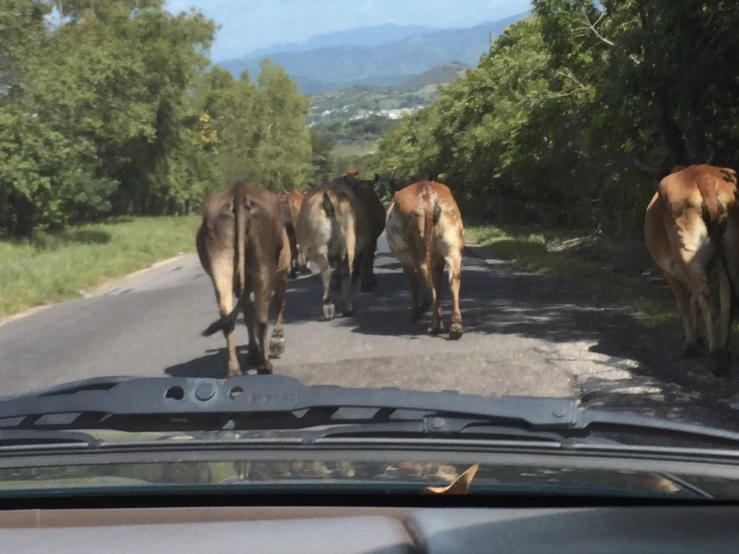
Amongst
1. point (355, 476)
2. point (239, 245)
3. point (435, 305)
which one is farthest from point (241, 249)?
point (355, 476)

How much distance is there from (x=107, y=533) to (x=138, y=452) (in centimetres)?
70

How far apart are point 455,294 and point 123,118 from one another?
92.2 feet

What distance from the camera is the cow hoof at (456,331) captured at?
10.5 m

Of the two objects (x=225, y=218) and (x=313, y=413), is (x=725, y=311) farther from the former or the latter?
(x=313, y=413)

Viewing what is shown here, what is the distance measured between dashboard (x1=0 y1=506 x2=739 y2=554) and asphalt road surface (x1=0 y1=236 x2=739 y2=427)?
478 cm

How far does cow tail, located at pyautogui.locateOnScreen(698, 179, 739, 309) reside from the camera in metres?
8.45

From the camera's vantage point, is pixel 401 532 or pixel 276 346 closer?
pixel 401 532

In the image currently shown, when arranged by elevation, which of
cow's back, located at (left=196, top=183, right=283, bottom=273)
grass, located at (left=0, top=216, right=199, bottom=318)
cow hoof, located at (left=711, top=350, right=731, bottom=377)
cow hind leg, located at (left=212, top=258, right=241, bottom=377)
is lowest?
grass, located at (left=0, top=216, right=199, bottom=318)

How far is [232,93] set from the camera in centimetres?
7481

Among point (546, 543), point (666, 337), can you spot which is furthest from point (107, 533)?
point (666, 337)

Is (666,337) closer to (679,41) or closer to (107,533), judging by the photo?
(679,41)

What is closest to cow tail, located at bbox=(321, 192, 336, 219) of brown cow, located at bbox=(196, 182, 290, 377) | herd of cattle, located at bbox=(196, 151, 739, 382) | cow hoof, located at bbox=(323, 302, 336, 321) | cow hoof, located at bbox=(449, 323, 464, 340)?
cow hoof, located at bbox=(323, 302, 336, 321)

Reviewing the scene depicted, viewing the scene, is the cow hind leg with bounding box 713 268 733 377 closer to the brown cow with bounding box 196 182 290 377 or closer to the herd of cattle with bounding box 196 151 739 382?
the herd of cattle with bounding box 196 151 739 382

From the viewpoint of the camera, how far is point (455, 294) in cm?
1084
